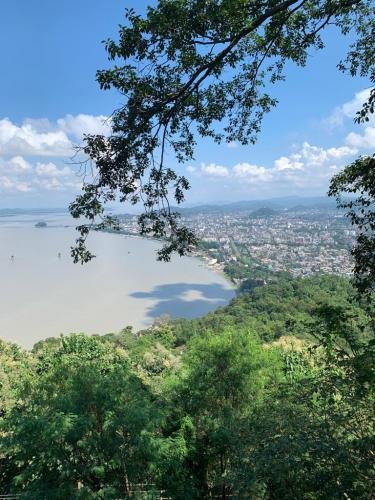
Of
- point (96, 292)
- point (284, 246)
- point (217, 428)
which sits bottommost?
point (284, 246)

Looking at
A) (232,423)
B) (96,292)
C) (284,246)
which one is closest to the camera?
(232,423)

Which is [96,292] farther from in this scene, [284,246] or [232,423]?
[284,246]

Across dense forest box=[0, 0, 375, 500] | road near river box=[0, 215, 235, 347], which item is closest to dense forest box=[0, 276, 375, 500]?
dense forest box=[0, 0, 375, 500]

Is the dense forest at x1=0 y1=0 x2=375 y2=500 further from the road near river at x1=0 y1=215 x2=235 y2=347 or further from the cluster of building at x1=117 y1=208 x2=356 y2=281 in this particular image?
the cluster of building at x1=117 y1=208 x2=356 y2=281

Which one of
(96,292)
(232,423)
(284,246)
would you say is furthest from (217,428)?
(284,246)

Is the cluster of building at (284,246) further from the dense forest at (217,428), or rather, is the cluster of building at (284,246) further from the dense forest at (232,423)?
the dense forest at (232,423)

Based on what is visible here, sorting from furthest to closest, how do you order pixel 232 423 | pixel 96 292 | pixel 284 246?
1. pixel 284 246
2. pixel 96 292
3. pixel 232 423

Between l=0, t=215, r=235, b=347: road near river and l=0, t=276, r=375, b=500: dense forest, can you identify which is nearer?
l=0, t=276, r=375, b=500: dense forest
